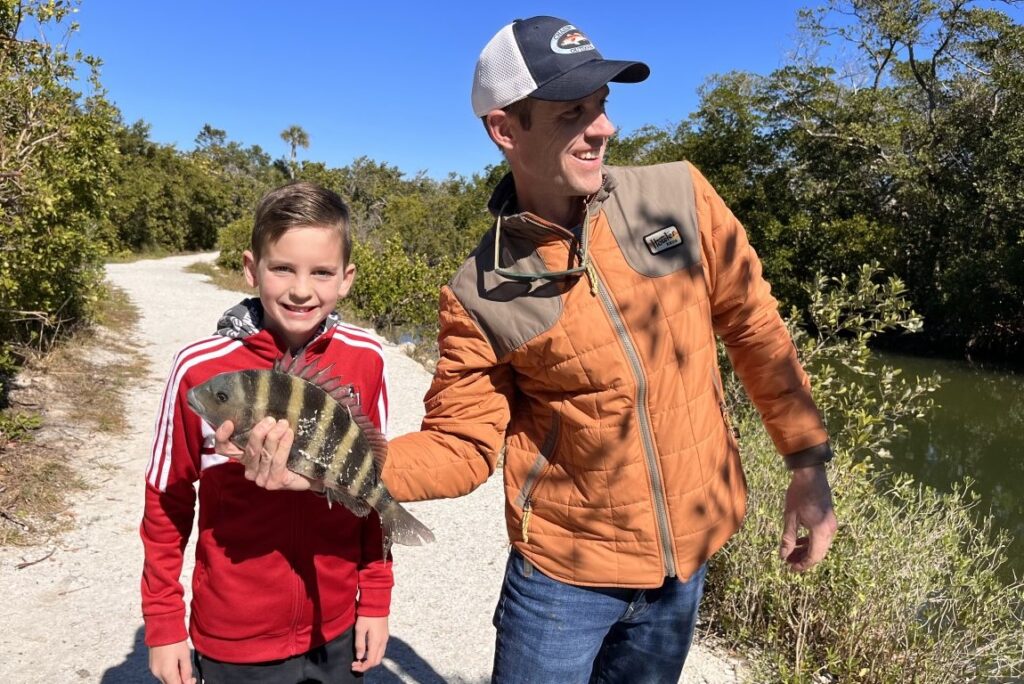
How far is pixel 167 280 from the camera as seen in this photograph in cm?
2077

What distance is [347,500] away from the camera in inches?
70.2

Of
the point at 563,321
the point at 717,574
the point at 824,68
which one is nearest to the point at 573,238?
the point at 563,321

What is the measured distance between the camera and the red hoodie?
1.99 m

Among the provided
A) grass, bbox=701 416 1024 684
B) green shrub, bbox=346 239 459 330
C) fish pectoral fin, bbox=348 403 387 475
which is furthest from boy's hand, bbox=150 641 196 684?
green shrub, bbox=346 239 459 330

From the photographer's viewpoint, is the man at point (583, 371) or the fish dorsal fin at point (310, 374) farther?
the man at point (583, 371)

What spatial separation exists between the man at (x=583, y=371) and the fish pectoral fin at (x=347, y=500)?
0.31 feet

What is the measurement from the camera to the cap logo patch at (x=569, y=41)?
1.79 metres

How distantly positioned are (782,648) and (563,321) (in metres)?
3.00

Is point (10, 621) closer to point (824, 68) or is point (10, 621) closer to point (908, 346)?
point (908, 346)

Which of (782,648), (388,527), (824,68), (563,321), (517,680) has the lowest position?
(782,648)

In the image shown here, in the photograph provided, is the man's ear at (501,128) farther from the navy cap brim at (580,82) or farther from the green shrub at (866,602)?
the green shrub at (866,602)

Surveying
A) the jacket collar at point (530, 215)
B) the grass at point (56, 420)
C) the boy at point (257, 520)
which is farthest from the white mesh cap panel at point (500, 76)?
the grass at point (56, 420)

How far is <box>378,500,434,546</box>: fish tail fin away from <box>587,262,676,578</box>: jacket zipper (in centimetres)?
64

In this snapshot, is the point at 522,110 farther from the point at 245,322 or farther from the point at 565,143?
the point at 245,322
